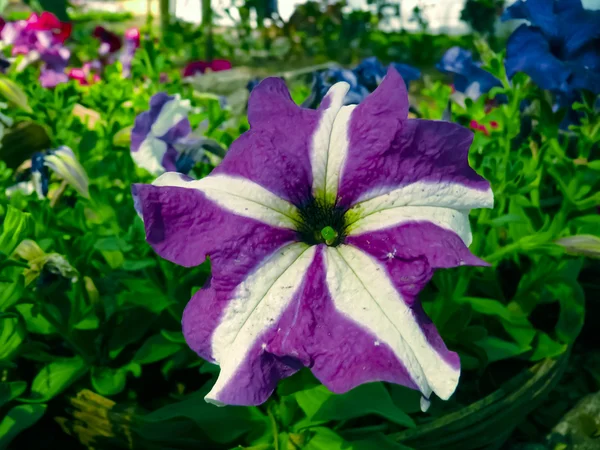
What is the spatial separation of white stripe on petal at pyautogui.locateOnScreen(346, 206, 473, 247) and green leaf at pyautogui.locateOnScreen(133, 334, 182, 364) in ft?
1.46

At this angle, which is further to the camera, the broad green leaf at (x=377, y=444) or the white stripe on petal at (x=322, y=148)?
the broad green leaf at (x=377, y=444)

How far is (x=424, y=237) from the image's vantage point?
2.12 feet

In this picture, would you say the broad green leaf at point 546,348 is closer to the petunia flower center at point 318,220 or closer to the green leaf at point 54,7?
the petunia flower center at point 318,220

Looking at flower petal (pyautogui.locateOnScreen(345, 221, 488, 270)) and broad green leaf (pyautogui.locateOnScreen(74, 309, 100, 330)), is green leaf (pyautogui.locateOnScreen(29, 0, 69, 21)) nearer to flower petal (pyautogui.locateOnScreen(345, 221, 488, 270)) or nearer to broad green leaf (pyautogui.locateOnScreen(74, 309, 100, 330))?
broad green leaf (pyautogui.locateOnScreen(74, 309, 100, 330))

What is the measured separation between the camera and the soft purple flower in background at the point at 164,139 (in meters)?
1.06

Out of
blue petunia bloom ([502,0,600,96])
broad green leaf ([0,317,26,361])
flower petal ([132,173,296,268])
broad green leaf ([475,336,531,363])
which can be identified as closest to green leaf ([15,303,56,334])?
broad green leaf ([0,317,26,361])

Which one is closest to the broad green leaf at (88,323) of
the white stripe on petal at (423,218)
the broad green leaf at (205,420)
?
the broad green leaf at (205,420)

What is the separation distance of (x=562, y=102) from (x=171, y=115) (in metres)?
0.81

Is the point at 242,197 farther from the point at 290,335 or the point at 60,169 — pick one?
the point at 60,169

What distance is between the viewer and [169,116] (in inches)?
43.5

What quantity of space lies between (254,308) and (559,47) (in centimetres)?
88

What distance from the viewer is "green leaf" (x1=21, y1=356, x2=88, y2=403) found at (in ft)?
3.04

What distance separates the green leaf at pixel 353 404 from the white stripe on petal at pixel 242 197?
10.8 inches

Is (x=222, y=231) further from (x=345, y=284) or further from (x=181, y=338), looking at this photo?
(x=181, y=338)
